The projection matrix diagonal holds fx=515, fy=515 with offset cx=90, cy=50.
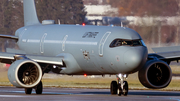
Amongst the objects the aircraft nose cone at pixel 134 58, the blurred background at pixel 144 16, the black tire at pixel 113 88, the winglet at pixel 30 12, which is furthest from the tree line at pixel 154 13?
the aircraft nose cone at pixel 134 58

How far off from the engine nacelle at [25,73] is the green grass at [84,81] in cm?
1282

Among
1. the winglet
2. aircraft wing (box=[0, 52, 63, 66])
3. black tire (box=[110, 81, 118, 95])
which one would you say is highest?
the winglet

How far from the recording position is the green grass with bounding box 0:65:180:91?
140 ft

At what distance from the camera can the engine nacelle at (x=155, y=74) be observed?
29875mm

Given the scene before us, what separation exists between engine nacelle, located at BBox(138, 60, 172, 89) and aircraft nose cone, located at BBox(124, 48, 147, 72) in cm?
351

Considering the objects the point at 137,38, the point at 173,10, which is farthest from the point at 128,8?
the point at 137,38

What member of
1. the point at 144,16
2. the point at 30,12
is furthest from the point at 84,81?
the point at 30,12

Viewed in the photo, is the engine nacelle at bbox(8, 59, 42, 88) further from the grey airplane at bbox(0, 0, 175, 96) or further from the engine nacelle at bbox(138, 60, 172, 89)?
the engine nacelle at bbox(138, 60, 172, 89)

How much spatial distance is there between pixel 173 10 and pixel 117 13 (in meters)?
5.07

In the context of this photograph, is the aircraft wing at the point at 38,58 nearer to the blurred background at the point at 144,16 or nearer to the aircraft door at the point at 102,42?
the aircraft door at the point at 102,42

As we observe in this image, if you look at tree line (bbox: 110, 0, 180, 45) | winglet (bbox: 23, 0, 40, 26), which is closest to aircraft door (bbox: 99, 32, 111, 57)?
winglet (bbox: 23, 0, 40, 26)

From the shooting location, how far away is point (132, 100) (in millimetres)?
25234

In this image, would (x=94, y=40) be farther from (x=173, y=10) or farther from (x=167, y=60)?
(x=173, y=10)

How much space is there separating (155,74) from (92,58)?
415 centimetres
